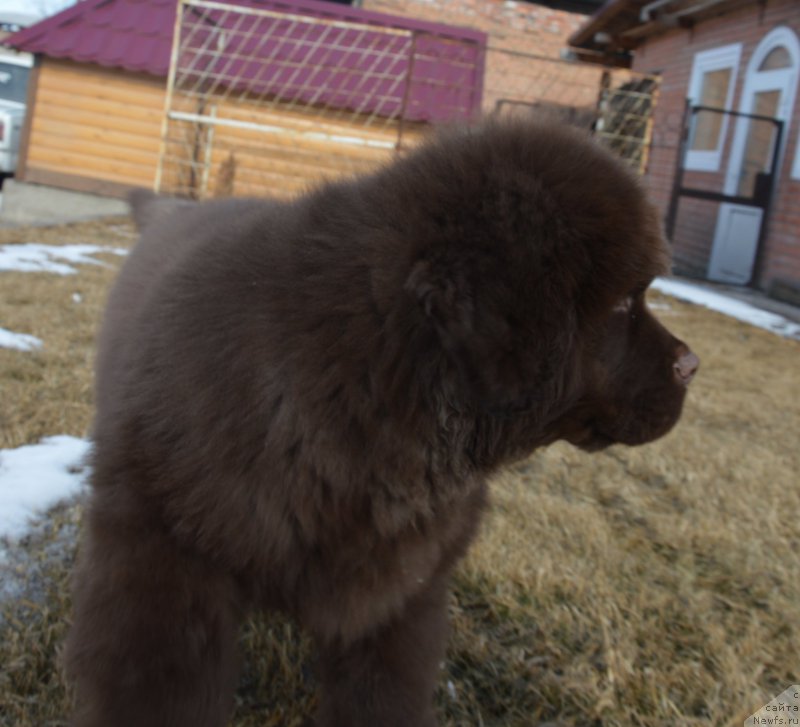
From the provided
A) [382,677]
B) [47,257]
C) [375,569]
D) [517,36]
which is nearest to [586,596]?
→ [382,677]

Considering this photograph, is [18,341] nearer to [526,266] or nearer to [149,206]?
[149,206]

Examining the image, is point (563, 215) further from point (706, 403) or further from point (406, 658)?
point (706, 403)

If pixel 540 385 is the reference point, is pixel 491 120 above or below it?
above

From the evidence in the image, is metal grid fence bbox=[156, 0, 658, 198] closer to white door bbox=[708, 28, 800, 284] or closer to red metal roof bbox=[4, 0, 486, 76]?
red metal roof bbox=[4, 0, 486, 76]

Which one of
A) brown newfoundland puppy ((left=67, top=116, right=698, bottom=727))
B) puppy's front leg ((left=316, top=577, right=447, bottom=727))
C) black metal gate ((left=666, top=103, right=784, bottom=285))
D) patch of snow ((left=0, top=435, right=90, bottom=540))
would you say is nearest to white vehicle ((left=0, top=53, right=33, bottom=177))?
black metal gate ((left=666, top=103, right=784, bottom=285))

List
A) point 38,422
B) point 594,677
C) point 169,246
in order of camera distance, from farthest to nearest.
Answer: point 38,422
point 169,246
point 594,677

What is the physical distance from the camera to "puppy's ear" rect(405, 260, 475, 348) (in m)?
1.21

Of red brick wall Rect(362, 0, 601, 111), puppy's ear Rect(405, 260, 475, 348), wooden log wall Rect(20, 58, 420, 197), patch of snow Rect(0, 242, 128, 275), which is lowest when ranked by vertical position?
patch of snow Rect(0, 242, 128, 275)

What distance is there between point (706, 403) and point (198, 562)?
3.55 m

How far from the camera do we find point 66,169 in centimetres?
1043

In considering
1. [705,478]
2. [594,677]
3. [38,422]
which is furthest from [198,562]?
[705,478]

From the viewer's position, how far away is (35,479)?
7.65 feet

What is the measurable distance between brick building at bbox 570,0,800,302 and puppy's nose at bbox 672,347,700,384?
6774mm

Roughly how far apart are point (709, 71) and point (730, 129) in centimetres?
129
